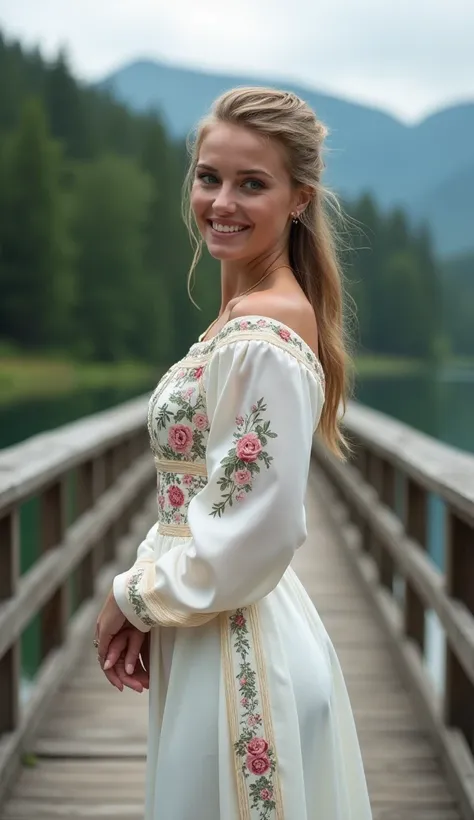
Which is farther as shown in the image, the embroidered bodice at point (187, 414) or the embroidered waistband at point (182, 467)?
the embroidered waistband at point (182, 467)

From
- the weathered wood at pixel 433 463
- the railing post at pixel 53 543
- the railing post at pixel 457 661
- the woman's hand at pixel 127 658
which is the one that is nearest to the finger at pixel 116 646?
the woman's hand at pixel 127 658

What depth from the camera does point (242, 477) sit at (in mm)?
1513

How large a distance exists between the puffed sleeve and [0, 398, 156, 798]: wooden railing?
104cm

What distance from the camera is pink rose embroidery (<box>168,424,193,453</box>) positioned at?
1647 millimetres

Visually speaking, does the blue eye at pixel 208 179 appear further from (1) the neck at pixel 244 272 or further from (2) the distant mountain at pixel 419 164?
(2) the distant mountain at pixel 419 164

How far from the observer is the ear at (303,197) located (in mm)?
1688

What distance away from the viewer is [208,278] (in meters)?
45.7

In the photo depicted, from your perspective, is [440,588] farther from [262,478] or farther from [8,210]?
[8,210]

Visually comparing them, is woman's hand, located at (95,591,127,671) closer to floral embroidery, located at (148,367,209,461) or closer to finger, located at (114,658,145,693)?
finger, located at (114,658,145,693)

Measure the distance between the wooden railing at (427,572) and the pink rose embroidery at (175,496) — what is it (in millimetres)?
933

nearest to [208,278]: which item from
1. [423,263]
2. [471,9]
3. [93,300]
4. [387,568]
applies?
[93,300]

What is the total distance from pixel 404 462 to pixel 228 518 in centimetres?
219

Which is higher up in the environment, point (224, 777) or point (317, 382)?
point (317, 382)

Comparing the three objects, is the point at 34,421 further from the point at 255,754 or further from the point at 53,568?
the point at 255,754
